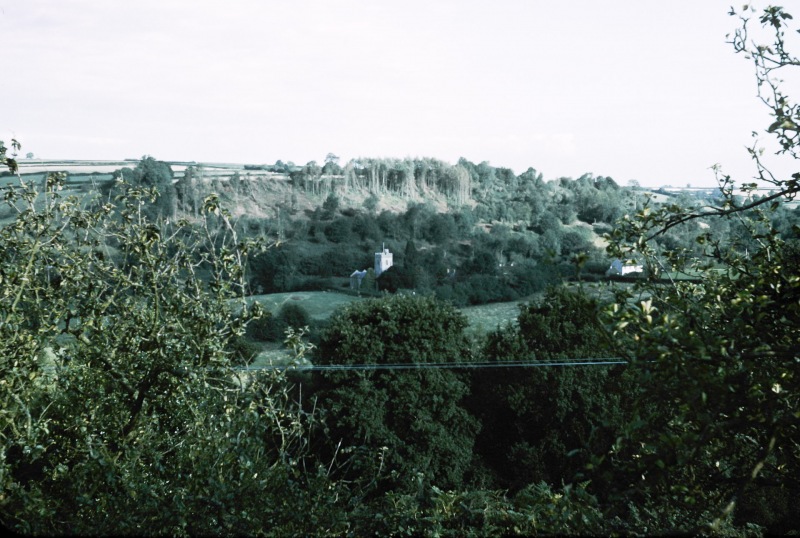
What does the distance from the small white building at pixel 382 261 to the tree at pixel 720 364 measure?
3257cm

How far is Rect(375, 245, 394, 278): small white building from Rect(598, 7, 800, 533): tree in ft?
107

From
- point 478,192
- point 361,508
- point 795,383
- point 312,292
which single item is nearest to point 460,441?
point 361,508

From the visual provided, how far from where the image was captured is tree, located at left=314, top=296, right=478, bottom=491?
16.6m

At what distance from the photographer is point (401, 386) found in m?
17.3

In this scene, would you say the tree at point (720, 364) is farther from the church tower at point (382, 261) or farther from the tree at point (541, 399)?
the church tower at point (382, 261)

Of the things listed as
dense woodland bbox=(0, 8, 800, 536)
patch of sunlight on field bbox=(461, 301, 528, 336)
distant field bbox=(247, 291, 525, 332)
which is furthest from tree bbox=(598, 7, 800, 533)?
distant field bbox=(247, 291, 525, 332)

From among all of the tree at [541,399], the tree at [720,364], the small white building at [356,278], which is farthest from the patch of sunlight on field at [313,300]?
the tree at [720,364]

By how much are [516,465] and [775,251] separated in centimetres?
1365

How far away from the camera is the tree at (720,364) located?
290cm

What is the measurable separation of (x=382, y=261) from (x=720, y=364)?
1413 inches

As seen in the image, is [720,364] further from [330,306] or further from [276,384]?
[330,306]

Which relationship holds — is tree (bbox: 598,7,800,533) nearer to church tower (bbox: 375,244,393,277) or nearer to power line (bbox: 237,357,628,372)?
power line (bbox: 237,357,628,372)

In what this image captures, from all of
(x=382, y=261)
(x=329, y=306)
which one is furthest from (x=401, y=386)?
(x=382, y=261)

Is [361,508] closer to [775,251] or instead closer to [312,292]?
[775,251]
